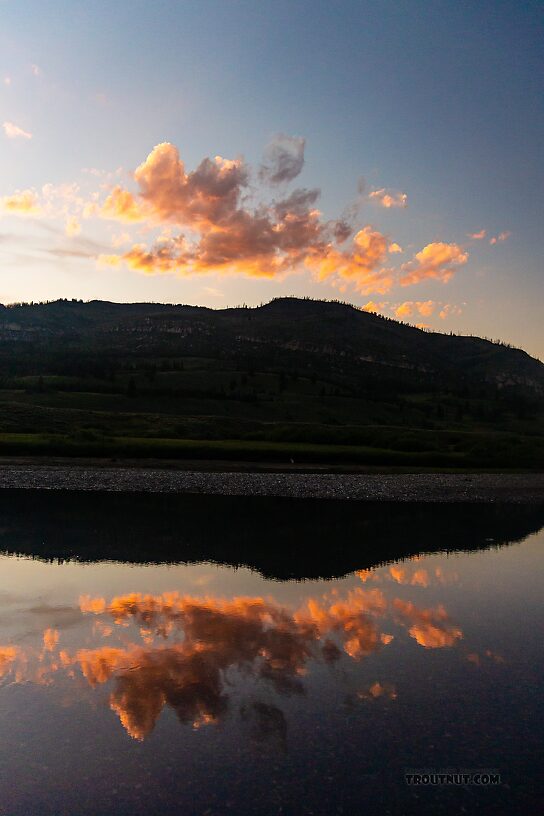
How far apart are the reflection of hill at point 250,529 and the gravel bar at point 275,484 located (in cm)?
408

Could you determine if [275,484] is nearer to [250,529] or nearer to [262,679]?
[250,529]

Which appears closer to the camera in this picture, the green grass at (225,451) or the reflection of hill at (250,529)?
the reflection of hill at (250,529)

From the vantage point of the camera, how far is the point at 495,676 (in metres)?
17.0

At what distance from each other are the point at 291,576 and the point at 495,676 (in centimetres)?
1267

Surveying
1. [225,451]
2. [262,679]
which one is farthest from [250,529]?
[225,451]

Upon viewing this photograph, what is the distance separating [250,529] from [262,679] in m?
24.2

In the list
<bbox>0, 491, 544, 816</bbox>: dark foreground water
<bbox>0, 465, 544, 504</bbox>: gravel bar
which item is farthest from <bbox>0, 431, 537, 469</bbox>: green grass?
<bbox>0, 491, 544, 816</bbox>: dark foreground water

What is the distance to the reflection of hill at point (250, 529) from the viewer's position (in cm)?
3222

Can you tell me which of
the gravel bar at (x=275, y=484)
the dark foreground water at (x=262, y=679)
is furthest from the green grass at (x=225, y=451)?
the dark foreground water at (x=262, y=679)

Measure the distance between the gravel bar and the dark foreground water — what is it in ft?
79.7

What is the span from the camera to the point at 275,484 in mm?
63156

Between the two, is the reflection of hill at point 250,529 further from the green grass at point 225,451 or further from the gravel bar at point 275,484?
the green grass at point 225,451

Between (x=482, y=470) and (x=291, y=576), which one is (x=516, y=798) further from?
(x=482, y=470)

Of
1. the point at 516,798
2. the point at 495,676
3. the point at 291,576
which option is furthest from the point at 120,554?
the point at 516,798
